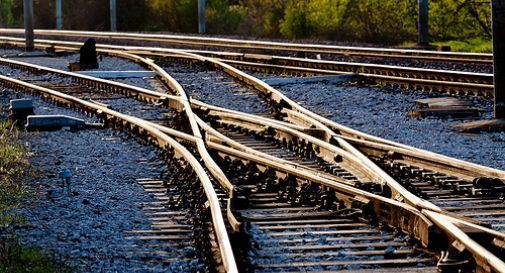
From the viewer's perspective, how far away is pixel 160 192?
416 inches

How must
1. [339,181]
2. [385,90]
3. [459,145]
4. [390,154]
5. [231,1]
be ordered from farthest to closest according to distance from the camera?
[231,1], [385,90], [459,145], [390,154], [339,181]

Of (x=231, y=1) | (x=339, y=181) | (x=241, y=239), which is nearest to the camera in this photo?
(x=241, y=239)

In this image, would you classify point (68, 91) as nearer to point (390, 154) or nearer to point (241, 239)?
point (390, 154)

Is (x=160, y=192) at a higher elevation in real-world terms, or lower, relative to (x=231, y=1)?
lower

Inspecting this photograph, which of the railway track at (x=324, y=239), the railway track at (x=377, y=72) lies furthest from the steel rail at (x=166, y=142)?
the railway track at (x=377, y=72)

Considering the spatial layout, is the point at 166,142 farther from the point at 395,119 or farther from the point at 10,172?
the point at 395,119

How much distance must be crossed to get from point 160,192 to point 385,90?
980cm

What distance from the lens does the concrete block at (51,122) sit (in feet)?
50.9

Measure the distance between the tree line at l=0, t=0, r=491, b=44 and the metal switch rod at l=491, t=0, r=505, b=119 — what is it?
20.6 meters

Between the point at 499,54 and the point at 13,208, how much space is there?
8373mm

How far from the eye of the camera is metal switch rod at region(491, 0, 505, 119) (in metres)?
15.0

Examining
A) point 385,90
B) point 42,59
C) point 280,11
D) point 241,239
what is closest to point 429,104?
point 385,90

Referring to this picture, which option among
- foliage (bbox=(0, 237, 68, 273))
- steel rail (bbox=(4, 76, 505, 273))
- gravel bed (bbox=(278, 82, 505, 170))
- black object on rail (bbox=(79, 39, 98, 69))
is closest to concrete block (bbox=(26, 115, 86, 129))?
steel rail (bbox=(4, 76, 505, 273))

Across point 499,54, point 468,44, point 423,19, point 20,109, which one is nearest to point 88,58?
point 423,19
